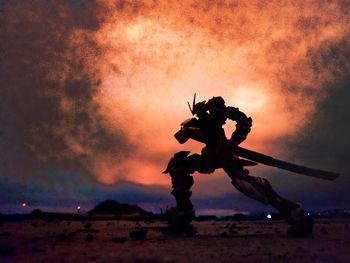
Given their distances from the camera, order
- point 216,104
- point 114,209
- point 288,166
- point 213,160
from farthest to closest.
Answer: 1. point 114,209
2. point 288,166
3. point 216,104
4. point 213,160

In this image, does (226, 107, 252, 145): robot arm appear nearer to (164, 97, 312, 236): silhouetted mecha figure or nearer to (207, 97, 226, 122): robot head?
(164, 97, 312, 236): silhouetted mecha figure

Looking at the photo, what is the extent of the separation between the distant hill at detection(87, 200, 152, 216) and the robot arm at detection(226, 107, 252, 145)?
60909 mm

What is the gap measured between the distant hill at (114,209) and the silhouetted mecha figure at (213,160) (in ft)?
197

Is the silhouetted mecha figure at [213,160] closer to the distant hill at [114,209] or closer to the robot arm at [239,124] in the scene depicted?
the robot arm at [239,124]

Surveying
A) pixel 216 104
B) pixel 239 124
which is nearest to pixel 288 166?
pixel 239 124

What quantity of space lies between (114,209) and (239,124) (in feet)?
211

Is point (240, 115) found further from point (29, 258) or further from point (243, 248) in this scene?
point (29, 258)

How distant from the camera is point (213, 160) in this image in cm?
1602

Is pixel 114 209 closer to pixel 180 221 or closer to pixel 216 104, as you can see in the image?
pixel 180 221

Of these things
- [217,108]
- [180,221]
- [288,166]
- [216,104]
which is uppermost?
[216,104]

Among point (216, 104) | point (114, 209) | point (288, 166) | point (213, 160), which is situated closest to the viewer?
point (213, 160)

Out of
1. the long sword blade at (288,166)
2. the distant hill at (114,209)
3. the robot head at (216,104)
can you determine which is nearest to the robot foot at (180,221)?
the long sword blade at (288,166)

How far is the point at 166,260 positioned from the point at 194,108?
8.66m

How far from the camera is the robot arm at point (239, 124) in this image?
16.4 m
